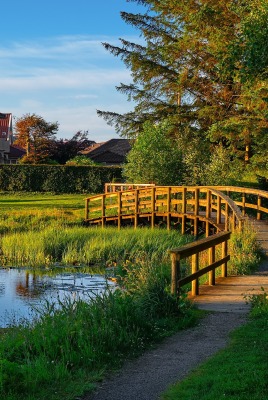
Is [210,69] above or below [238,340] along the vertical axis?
above

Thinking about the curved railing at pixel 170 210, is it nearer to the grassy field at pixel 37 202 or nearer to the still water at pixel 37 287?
the grassy field at pixel 37 202

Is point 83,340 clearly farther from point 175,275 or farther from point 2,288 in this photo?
point 2,288

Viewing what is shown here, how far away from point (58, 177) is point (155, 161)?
1395 cm

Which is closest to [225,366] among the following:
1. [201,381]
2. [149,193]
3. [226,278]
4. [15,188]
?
[201,381]

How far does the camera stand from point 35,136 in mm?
73812

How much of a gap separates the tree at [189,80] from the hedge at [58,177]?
3419 mm

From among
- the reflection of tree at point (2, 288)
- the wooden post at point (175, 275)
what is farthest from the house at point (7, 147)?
the wooden post at point (175, 275)

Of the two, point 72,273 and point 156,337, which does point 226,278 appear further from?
point 72,273

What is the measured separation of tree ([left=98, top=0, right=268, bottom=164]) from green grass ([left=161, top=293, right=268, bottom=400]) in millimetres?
23167

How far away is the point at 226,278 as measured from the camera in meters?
14.7

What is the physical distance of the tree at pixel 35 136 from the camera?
234ft

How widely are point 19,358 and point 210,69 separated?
35489mm

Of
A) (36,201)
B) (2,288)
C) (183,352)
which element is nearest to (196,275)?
(183,352)

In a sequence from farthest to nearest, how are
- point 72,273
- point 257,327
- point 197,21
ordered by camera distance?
point 197,21, point 72,273, point 257,327
